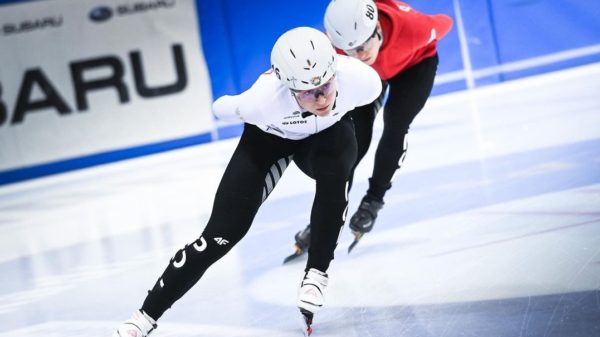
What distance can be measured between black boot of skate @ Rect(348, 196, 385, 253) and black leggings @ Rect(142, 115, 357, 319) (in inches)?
43.4

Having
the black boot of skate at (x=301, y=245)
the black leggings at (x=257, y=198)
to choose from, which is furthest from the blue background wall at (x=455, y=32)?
the black leggings at (x=257, y=198)

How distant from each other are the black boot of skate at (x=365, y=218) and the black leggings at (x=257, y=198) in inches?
43.4

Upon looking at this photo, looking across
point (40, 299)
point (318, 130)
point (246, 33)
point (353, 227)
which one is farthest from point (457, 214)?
point (246, 33)

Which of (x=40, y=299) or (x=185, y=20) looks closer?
(x=40, y=299)

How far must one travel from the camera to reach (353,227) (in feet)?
A: 14.9

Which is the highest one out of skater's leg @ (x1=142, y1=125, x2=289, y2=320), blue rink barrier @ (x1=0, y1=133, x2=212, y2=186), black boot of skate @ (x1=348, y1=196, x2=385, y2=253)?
skater's leg @ (x1=142, y1=125, x2=289, y2=320)

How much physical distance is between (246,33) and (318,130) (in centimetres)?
718

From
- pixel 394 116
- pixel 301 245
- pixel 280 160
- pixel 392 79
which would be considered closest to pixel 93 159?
pixel 301 245

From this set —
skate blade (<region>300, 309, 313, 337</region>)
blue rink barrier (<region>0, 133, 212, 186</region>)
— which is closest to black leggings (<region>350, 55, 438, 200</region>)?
skate blade (<region>300, 309, 313, 337</region>)

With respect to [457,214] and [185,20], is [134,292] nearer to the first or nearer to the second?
[457,214]

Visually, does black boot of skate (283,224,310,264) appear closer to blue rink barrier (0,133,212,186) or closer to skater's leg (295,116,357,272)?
skater's leg (295,116,357,272)

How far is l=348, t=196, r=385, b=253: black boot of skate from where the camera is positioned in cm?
453

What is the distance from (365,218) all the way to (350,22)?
3.49 feet

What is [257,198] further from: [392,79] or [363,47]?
[392,79]
